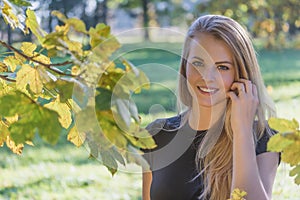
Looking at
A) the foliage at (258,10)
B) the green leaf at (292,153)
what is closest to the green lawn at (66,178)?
the green leaf at (292,153)

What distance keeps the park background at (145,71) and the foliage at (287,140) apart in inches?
12.2

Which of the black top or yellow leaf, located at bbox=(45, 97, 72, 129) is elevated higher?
yellow leaf, located at bbox=(45, 97, 72, 129)

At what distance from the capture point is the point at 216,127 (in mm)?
1972

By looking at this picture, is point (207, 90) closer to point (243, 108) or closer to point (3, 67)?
point (243, 108)

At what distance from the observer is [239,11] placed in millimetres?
8656

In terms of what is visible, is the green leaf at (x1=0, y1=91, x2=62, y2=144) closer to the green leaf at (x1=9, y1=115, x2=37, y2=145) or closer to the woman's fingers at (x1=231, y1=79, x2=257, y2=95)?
the green leaf at (x1=9, y1=115, x2=37, y2=145)

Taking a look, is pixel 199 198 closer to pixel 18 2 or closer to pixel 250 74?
pixel 250 74

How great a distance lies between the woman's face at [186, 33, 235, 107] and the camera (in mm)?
1725

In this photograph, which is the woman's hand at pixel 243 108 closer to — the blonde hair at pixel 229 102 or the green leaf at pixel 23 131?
the blonde hair at pixel 229 102

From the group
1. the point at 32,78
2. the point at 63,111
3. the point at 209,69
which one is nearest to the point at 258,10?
the point at 209,69

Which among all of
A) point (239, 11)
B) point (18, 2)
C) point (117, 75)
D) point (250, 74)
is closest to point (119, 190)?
point (250, 74)

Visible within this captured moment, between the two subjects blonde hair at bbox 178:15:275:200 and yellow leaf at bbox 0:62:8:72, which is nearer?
yellow leaf at bbox 0:62:8:72

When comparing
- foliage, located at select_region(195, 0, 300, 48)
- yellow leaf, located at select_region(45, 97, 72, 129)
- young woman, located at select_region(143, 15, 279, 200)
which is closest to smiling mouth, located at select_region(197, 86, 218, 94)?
young woman, located at select_region(143, 15, 279, 200)

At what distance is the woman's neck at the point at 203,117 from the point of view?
1.92 meters
